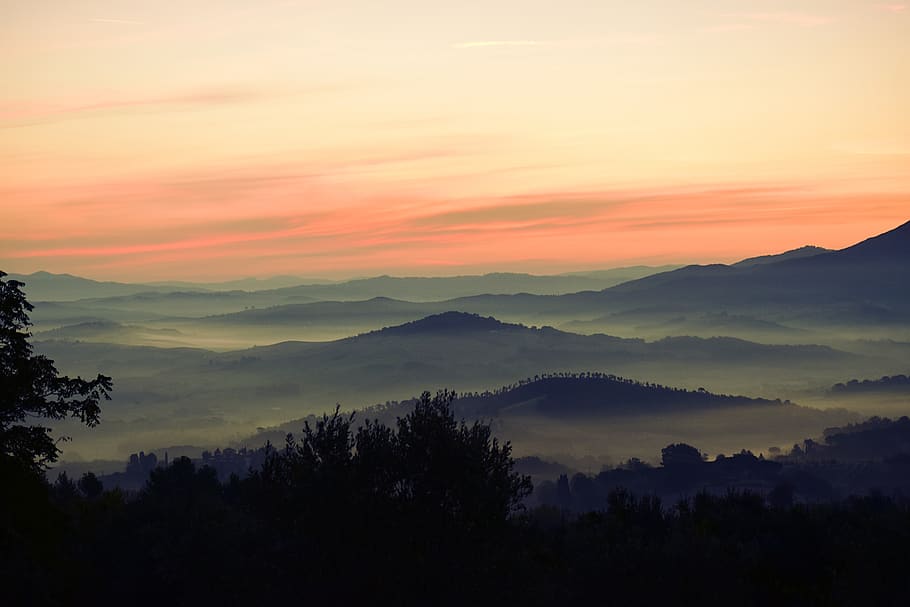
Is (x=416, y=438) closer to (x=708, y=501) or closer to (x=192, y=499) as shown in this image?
(x=192, y=499)

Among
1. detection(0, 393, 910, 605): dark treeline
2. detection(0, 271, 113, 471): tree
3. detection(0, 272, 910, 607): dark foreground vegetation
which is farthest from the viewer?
detection(0, 393, 910, 605): dark treeline

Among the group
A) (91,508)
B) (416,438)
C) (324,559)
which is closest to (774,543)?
(416,438)

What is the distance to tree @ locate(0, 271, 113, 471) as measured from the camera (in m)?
37.8

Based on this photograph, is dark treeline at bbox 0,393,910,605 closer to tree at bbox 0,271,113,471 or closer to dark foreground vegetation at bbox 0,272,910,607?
dark foreground vegetation at bbox 0,272,910,607

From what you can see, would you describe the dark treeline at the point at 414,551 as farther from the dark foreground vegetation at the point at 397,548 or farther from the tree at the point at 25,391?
the tree at the point at 25,391

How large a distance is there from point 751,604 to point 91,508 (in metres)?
38.0

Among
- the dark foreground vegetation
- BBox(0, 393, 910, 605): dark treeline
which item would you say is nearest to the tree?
the dark foreground vegetation

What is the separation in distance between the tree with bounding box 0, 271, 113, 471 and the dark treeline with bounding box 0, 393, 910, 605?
1891 mm

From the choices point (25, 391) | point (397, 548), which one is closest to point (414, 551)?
point (397, 548)

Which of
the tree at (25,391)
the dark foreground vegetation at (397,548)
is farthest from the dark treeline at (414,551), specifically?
the tree at (25,391)

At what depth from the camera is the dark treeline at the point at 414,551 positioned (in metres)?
44.9

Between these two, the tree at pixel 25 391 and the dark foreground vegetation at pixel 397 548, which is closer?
the tree at pixel 25 391

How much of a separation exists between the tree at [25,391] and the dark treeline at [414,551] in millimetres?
1891

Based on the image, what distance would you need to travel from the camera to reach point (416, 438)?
47000mm
